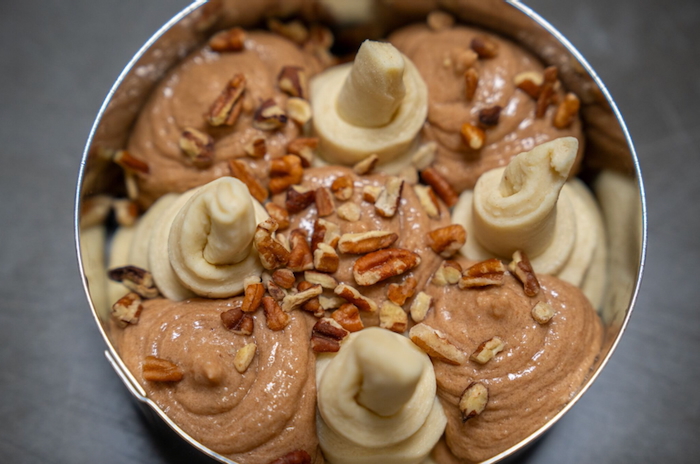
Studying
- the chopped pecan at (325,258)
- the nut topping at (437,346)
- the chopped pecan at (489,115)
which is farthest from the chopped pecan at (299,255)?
the chopped pecan at (489,115)

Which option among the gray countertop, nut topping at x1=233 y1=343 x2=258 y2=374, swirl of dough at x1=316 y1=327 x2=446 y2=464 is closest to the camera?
swirl of dough at x1=316 y1=327 x2=446 y2=464

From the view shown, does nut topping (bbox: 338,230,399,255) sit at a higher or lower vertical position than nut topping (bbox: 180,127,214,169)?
lower

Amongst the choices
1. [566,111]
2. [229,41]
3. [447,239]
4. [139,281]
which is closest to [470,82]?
[566,111]

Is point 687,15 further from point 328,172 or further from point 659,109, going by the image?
point 328,172

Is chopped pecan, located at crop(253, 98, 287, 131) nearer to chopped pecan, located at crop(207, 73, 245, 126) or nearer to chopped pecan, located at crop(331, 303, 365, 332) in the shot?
chopped pecan, located at crop(207, 73, 245, 126)

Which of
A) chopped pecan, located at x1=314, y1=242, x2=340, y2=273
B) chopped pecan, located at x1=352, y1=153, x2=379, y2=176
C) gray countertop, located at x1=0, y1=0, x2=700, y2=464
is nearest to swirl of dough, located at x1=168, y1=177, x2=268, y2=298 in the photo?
chopped pecan, located at x1=314, y1=242, x2=340, y2=273

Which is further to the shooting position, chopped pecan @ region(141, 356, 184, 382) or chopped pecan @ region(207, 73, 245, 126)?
chopped pecan @ region(207, 73, 245, 126)

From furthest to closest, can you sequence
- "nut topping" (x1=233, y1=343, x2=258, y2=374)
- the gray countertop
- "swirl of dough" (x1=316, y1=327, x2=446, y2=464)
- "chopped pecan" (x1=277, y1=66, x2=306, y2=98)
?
the gray countertop
"chopped pecan" (x1=277, y1=66, x2=306, y2=98)
"nut topping" (x1=233, y1=343, x2=258, y2=374)
"swirl of dough" (x1=316, y1=327, x2=446, y2=464)

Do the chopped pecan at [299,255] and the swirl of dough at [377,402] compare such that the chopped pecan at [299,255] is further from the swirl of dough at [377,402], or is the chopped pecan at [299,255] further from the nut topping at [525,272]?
the nut topping at [525,272]
